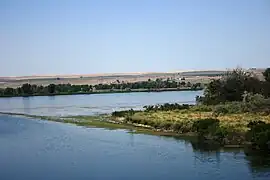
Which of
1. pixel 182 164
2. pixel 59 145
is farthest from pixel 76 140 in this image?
pixel 182 164

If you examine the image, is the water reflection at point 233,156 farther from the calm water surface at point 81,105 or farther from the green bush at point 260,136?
the calm water surface at point 81,105

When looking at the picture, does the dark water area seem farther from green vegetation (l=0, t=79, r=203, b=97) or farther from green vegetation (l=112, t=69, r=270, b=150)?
green vegetation (l=0, t=79, r=203, b=97)

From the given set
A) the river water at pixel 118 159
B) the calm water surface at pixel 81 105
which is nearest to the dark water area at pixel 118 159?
the river water at pixel 118 159

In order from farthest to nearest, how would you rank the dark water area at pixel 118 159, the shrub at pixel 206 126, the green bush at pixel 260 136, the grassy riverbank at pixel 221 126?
the shrub at pixel 206 126 < the grassy riverbank at pixel 221 126 < the green bush at pixel 260 136 < the dark water area at pixel 118 159

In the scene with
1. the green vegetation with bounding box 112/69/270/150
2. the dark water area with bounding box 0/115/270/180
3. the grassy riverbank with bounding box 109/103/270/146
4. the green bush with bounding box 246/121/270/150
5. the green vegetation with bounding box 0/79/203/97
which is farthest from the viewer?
the green vegetation with bounding box 0/79/203/97

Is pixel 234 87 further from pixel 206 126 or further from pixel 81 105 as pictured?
pixel 81 105

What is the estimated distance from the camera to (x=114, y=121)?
52844 mm

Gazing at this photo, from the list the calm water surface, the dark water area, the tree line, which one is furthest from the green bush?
the calm water surface

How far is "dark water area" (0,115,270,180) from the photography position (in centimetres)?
2497

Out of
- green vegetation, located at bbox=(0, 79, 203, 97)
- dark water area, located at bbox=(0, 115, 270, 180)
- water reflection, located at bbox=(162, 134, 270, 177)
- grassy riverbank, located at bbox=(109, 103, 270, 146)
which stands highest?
grassy riverbank, located at bbox=(109, 103, 270, 146)

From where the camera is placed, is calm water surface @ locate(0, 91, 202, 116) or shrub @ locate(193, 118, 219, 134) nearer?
shrub @ locate(193, 118, 219, 134)

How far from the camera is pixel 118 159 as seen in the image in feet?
95.5

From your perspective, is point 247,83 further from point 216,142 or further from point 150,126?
point 216,142

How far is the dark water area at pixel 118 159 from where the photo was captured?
2497cm
